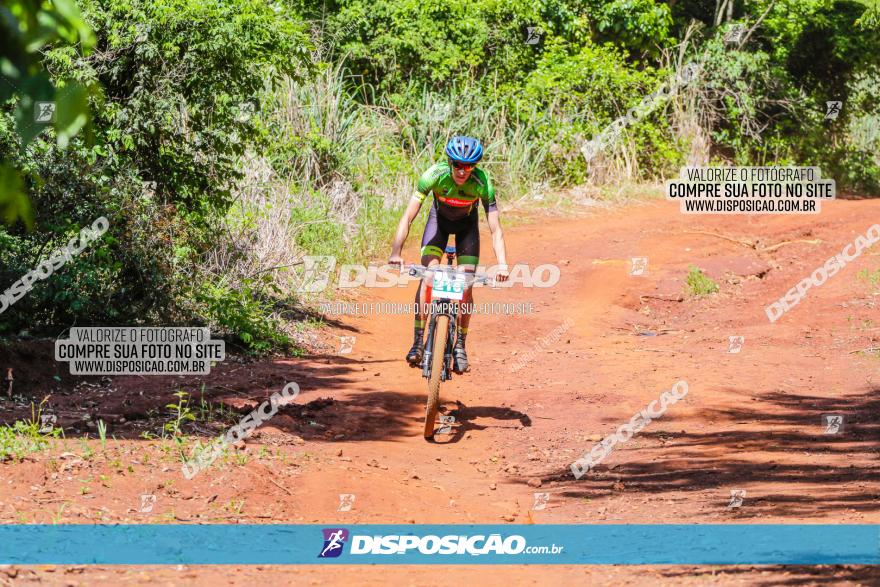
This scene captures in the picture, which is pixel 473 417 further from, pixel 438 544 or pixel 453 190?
pixel 438 544

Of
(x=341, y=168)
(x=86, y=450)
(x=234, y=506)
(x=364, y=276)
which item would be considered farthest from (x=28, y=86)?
(x=341, y=168)

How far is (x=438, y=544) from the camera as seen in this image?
5.76 metres

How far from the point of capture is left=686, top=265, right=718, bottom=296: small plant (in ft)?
52.2

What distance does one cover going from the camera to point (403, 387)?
10.3 meters

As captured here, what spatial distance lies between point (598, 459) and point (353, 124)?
1263 cm

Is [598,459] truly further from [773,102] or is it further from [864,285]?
[773,102]

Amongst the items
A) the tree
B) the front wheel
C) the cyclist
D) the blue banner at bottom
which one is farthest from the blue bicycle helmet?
the tree

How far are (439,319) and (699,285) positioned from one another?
828 centimetres

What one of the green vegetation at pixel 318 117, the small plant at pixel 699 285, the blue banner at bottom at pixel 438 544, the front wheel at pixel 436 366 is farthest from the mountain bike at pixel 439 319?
the small plant at pixel 699 285

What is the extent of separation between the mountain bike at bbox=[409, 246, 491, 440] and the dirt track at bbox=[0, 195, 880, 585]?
0.45 m

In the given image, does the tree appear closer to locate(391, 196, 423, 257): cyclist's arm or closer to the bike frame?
locate(391, 196, 423, 257): cyclist's arm

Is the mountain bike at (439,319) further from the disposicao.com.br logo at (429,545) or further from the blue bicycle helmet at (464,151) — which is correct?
the disposicao.com.br logo at (429,545)

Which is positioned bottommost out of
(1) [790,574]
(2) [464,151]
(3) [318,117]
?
(1) [790,574]

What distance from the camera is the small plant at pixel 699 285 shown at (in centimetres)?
1592
